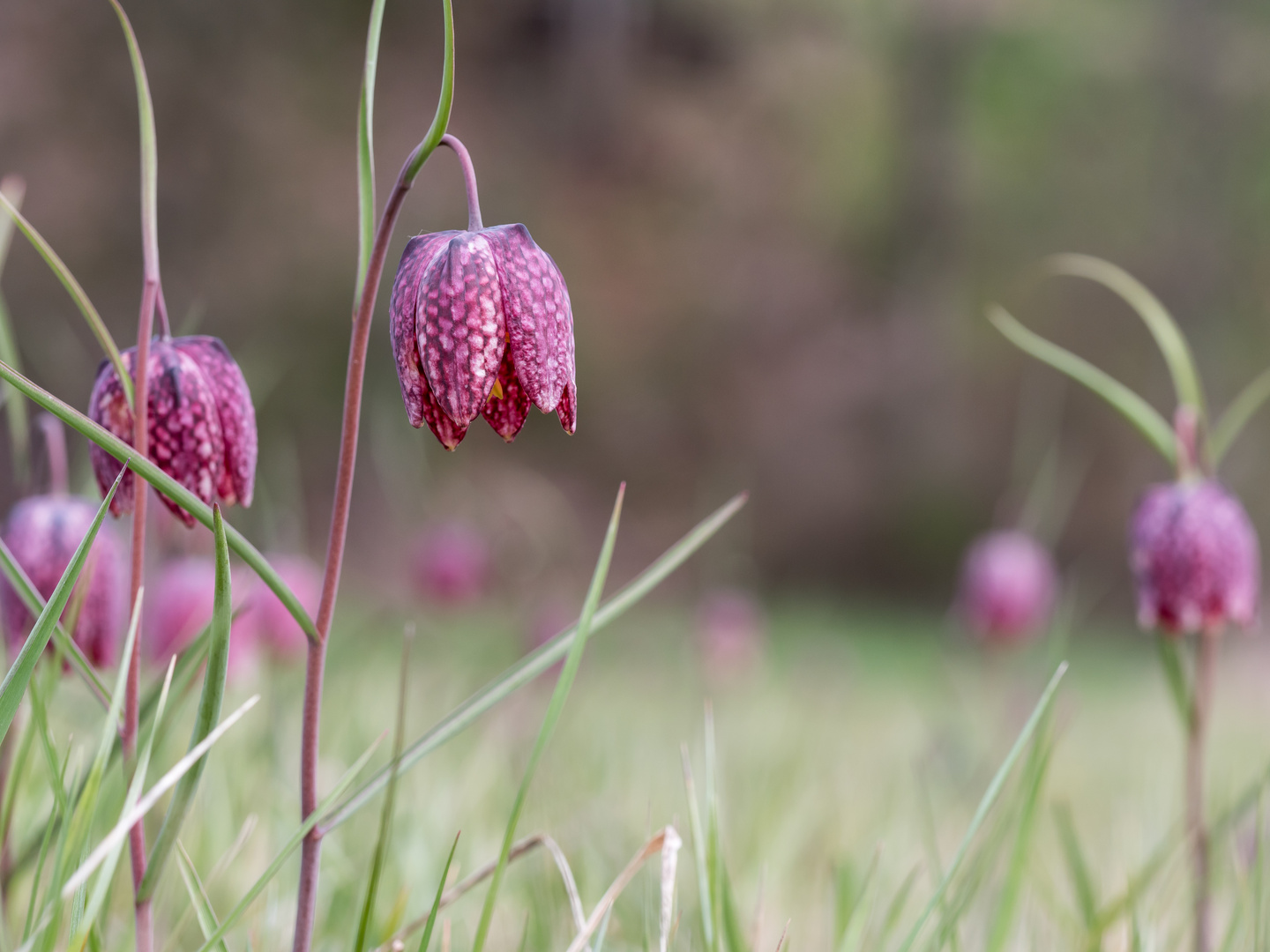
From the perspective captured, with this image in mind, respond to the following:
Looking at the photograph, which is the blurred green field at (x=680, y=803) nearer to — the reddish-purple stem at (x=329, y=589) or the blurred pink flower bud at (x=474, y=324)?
the reddish-purple stem at (x=329, y=589)

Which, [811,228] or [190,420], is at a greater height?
[190,420]

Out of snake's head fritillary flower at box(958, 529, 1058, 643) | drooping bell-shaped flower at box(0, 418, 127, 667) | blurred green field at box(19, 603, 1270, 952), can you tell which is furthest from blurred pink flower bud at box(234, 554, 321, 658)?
snake's head fritillary flower at box(958, 529, 1058, 643)

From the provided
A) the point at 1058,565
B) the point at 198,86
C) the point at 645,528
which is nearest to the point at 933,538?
the point at 1058,565

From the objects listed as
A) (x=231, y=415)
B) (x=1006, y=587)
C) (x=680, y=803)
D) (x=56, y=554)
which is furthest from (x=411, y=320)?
(x=1006, y=587)

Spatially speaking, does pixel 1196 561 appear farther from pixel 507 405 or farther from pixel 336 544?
pixel 336 544

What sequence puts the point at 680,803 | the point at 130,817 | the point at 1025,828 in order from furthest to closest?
the point at 680,803 → the point at 1025,828 → the point at 130,817

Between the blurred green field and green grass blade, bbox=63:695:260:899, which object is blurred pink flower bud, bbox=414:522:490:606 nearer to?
the blurred green field

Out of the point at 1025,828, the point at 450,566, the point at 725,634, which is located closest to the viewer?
the point at 1025,828

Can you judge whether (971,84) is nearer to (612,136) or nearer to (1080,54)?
(1080,54)
